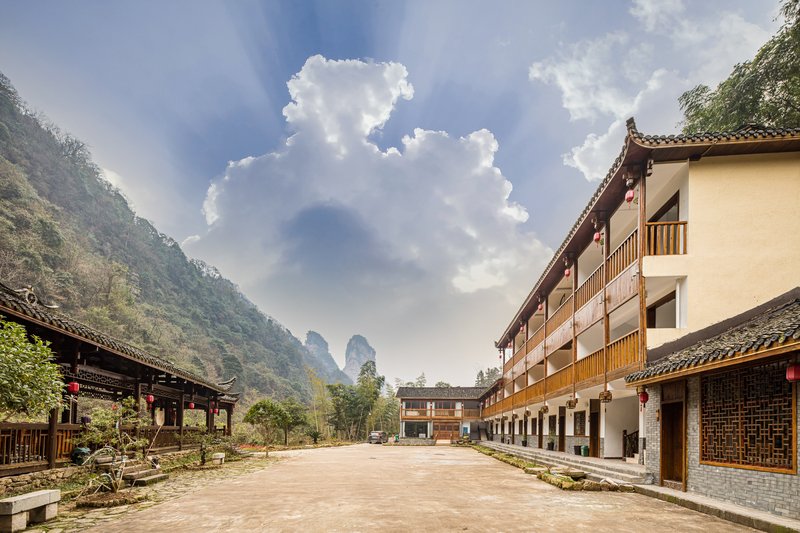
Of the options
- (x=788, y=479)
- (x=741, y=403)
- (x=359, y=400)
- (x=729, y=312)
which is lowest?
(x=359, y=400)

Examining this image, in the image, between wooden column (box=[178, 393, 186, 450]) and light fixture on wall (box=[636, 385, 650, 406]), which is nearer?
light fixture on wall (box=[636, 385, 650, 406])

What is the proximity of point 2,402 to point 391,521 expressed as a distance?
533cm

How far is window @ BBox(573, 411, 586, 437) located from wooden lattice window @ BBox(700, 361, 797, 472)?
436 inches

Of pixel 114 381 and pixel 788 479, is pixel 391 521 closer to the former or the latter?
pixel 788 479

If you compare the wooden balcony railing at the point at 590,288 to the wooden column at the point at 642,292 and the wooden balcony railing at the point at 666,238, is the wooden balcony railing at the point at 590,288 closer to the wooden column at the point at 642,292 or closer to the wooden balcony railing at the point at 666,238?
the wooden column at the point at 642,292

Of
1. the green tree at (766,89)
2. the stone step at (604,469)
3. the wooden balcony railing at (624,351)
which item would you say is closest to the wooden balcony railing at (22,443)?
the stone step at (604,469)

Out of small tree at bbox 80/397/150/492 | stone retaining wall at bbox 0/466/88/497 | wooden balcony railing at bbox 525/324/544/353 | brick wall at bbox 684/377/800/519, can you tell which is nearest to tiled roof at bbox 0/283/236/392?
small tree at bbox 80/397/150/492

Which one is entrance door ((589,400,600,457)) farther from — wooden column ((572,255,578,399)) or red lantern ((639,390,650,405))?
red lantern ((639,390,650,405))

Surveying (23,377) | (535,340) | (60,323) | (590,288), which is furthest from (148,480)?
(535,340)

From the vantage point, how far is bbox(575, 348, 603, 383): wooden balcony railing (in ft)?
53.5

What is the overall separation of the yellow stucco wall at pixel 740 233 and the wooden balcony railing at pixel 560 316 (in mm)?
8284

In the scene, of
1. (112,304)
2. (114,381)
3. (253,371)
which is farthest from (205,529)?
(253,371)

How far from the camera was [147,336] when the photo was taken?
5453 centimetres

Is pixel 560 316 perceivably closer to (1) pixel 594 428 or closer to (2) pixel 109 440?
(1) pixel 594 428
